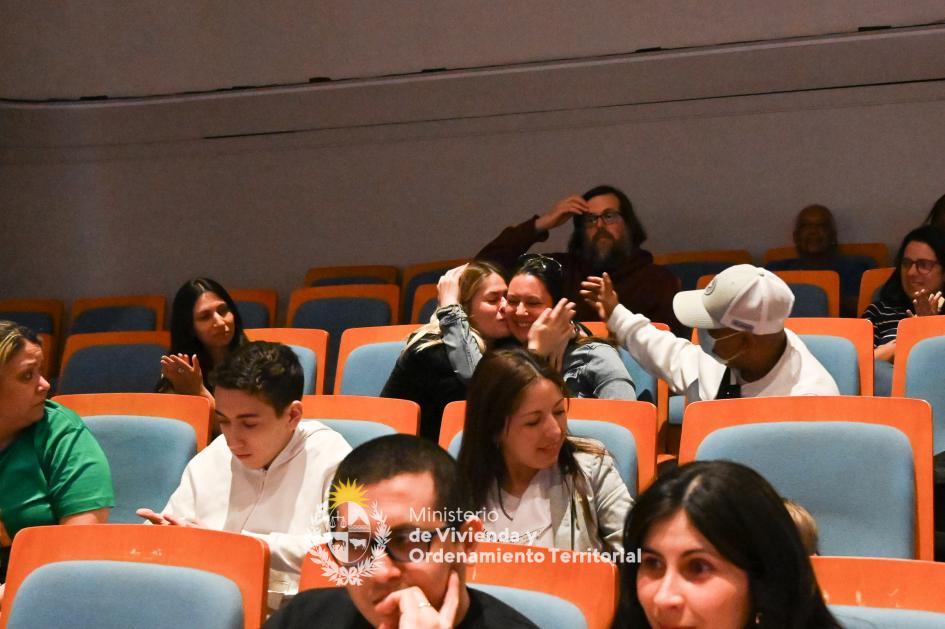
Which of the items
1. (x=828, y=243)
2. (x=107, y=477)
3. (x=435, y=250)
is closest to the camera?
(x=107, y=477)

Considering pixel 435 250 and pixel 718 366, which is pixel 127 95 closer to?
pixel 435 250

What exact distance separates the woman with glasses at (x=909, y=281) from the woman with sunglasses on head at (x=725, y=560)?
2166 mm

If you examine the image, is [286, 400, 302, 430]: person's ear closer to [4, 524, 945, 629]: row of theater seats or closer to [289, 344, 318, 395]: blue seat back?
[4, 524, 945, 629]: row of theater seats

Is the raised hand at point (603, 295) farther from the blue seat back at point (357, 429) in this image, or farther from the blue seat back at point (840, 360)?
the blue seat back at point (357, 429)

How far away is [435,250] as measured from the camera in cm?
547

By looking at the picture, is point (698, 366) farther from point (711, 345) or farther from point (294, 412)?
point (294, 412)

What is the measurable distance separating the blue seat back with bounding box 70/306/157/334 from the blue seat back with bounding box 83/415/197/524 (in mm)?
2327

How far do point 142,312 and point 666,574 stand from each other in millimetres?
4115

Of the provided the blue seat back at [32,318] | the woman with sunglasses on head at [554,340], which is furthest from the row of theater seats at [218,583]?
the blue seat back at [32,318]

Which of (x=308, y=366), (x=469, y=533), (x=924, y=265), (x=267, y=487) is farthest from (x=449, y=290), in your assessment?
(x=469, y=533)

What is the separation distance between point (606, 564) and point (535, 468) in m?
0.45

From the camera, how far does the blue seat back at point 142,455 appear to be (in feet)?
8.27

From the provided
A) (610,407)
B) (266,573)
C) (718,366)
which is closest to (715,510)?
(266,573)
